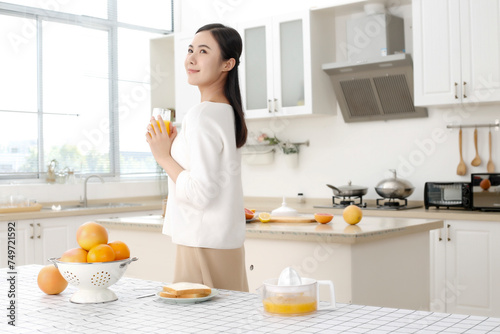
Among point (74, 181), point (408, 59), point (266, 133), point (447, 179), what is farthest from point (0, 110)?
point (447, 179)

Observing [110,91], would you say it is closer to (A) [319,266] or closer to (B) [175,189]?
(A) [319,266]

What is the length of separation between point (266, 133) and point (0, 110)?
2.19 metres

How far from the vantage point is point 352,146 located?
16.4ft

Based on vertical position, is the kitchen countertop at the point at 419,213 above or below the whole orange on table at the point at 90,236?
below

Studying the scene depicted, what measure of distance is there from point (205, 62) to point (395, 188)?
281 centimetres

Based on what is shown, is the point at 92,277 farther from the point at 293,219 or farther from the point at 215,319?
the point at 293,219

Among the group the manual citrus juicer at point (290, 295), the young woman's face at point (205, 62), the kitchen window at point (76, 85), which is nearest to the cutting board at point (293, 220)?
the young woman's face at point (205, 62)

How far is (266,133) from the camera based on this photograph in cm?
547

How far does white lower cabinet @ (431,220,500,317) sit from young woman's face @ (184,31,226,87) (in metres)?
2.60

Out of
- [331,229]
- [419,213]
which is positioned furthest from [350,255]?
[419,213]

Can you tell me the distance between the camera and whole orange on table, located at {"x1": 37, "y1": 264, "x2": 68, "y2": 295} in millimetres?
1576

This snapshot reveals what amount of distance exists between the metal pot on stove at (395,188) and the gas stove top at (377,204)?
0.06m

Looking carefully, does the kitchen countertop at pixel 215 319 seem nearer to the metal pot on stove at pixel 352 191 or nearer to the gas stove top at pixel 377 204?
the gas stove top at pixel 377 204

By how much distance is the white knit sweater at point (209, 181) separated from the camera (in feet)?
5.51
